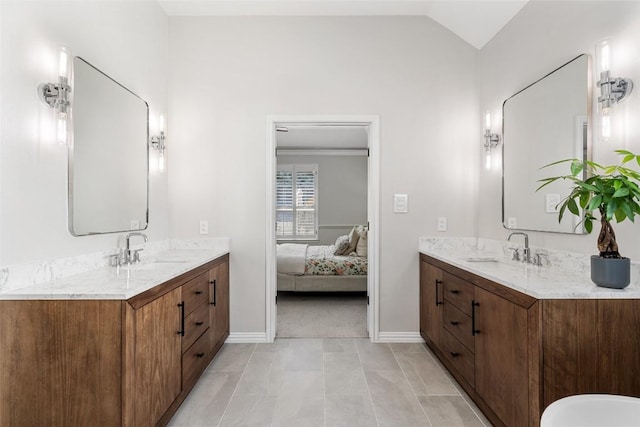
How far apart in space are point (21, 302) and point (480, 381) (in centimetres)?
236

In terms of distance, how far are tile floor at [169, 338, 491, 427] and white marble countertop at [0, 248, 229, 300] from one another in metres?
0.87

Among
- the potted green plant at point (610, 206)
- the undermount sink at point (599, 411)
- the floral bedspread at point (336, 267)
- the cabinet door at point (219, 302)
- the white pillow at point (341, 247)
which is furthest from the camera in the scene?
the white pillow at point (341, 247)

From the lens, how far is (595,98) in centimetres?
187

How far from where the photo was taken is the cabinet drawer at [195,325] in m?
2.14

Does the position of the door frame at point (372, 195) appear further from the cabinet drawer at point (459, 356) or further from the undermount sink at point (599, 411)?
the undermount sink at point (599, 411)

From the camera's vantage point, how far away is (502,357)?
1.75 metres

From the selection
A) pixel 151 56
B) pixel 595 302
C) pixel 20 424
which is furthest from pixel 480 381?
pixel 151 56

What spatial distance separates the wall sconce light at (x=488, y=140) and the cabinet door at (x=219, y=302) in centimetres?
247

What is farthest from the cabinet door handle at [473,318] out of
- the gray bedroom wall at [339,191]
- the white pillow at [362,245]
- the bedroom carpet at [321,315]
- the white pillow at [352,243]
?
the gray bedroom wall at [339,191]

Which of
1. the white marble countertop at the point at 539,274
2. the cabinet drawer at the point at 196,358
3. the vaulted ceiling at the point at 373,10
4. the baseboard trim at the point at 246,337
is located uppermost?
the vaulted ceiling at the point at 373,10

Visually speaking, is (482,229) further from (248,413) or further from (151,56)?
(151,56)

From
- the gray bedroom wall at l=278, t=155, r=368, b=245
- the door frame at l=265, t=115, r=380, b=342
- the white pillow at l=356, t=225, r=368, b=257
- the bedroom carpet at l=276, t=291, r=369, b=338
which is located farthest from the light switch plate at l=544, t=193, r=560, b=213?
the gray bedroom wall at l=278, t=155, r=368, b=245

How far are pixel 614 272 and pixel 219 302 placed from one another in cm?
259

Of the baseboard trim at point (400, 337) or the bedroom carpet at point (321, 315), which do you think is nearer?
the baseboard trim at point (400, 337)
